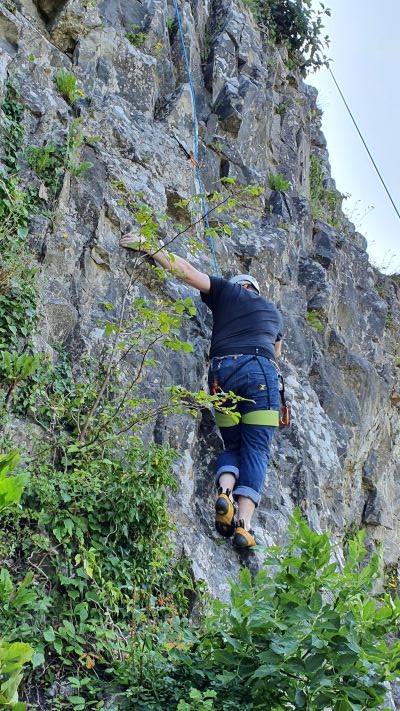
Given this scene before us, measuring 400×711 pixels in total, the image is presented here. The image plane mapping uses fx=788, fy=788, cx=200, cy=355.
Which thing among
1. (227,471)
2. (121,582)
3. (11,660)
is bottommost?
(11,660)

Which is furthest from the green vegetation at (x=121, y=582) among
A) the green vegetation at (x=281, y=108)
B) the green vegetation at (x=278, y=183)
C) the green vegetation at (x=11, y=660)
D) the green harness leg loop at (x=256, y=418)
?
the green vegetation at (x=281, y=108)

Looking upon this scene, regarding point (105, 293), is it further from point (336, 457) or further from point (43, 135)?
point (336, 457)

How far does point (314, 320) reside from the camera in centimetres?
1030

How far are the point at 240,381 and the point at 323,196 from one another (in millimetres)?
8350

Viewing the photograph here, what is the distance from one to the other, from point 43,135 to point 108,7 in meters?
2.89

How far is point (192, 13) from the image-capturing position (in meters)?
10.4

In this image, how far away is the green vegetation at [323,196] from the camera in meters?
13.3

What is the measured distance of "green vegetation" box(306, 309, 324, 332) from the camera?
10.2m

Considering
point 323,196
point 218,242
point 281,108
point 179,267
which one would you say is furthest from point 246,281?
point 323,196

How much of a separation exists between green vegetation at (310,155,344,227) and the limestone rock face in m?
0.39

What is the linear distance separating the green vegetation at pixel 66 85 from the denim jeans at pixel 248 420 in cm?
287

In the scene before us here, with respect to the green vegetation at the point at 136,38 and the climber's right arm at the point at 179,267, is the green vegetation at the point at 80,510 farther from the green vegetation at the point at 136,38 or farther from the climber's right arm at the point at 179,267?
the green vegetation at the point at 136,38

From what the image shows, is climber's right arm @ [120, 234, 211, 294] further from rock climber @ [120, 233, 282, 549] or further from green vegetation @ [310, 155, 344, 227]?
green vegetation @ [310, 155, 344, 227]

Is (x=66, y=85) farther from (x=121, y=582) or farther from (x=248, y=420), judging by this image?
(x=121, y=582)
